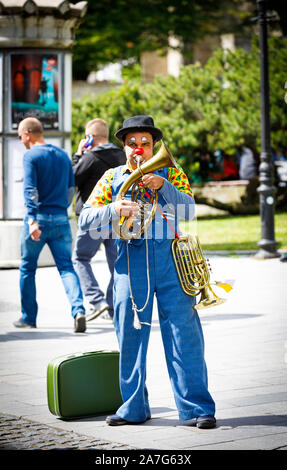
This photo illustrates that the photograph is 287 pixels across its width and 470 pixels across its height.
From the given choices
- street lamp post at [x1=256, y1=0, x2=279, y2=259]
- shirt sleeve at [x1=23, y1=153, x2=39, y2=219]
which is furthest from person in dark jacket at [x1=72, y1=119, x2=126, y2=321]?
street lamp post at [x1=256, y1=0, x2=279, y2=259]

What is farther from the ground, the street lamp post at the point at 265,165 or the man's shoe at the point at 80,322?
the street lamp post at the point at 265,165

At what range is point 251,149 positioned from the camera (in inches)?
1038

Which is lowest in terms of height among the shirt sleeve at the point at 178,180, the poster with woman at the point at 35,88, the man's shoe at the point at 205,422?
the man's shoe at the point at 205,422

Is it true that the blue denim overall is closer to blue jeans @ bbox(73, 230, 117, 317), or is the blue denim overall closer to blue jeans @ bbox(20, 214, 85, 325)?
blue jeans @ bbox(20, 214, 85, 325)

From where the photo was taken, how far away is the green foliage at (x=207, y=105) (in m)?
25.4

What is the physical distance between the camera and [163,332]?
5426mm

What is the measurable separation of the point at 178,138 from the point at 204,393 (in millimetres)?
20923

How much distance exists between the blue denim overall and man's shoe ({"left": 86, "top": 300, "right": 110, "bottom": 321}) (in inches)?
159

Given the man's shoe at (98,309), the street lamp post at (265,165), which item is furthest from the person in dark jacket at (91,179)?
the street lamp post at (265,165)

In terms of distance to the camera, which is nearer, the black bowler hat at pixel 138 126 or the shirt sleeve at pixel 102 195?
the black bowler hat at pixel 138 126

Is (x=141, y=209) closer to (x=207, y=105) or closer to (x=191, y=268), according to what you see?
(x=191, y=268)

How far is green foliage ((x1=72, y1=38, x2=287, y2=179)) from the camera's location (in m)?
25.4

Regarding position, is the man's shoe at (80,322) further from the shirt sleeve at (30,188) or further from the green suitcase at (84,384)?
the green suitcase at (84,384)

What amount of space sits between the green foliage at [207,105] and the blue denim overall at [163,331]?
20.1 meters
